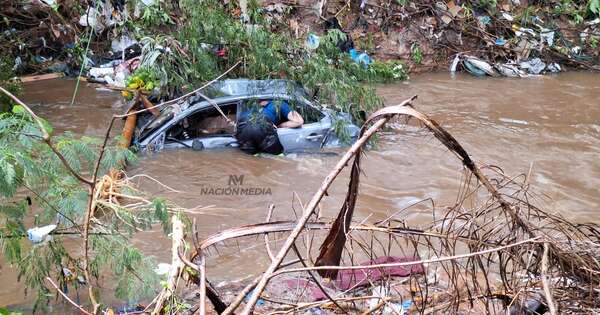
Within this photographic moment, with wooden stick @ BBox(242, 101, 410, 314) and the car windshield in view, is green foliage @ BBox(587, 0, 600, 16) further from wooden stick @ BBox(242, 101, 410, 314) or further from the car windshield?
wooden stick @ BBox(242, 101, 410, 314)

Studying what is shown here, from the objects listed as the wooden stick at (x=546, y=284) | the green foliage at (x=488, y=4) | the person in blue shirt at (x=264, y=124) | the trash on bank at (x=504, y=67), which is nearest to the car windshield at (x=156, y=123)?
the person in blue shirt at (x=264, y=124)

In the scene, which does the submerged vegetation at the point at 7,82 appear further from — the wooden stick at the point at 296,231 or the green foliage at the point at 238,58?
the wooden stick at the point at 296,231

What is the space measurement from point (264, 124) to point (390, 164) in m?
1.83

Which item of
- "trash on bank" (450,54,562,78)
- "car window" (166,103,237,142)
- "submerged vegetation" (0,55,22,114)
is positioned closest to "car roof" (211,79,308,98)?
"car window" (166,103,237,142)

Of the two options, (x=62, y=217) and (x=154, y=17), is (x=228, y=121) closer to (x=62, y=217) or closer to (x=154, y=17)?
(x=154, y=17)

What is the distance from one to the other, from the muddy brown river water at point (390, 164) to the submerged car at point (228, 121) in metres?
0.19

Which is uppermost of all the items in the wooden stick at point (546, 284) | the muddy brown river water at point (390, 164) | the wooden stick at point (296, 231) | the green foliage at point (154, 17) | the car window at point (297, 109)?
the green foliage at point (154, 17)

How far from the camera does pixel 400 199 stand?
275 inches

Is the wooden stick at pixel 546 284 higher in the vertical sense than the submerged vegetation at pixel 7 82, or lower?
higher

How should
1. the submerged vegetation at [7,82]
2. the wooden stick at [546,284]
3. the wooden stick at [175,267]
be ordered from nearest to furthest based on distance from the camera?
1. the wooden stick at [546,284]
2. the wooden stick at [175,267]
3. the submerged vegetation at [7,82]

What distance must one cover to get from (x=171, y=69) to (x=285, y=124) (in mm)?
1688

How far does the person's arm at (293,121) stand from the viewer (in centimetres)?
793

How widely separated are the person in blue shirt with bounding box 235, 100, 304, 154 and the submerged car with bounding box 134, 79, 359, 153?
8cm

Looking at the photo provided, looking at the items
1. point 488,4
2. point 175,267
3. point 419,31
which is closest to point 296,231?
point 175,267
